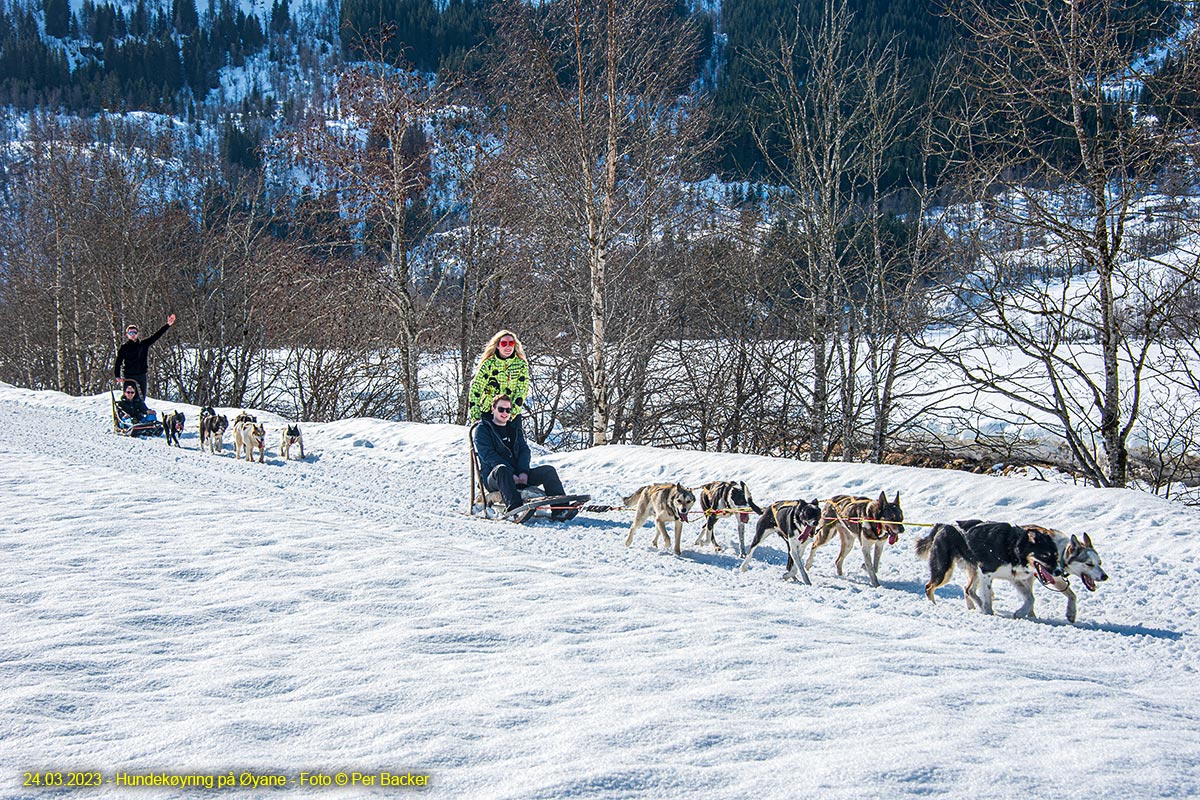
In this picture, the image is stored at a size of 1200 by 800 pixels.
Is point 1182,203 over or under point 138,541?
over

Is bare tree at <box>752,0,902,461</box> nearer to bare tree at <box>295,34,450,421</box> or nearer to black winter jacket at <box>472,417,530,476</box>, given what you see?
black winter jacket at <box>472,417,530,476</box>

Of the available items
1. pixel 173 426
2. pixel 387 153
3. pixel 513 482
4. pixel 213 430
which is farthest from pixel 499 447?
pixel 387 153

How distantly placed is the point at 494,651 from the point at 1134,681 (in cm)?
326

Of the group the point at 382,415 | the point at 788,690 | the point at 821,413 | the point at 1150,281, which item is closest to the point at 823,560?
the point at 788,690

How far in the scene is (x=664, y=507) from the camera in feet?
21.5

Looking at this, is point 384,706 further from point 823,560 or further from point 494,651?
point 823,560

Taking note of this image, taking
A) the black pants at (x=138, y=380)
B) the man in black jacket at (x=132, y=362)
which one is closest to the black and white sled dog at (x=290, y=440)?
the man in black jacket at (x=132, y=362)

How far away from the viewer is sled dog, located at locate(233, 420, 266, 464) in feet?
38.4

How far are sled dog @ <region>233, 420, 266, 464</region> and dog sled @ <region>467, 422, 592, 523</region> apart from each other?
515 cm

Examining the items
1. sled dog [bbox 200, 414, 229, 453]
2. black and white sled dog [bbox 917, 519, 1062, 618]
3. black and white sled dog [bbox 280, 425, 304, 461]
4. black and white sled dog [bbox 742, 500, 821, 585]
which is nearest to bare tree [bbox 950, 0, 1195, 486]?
black and white sled dog [bbox 917, 519, 1062, 618]

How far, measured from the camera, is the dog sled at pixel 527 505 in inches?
296

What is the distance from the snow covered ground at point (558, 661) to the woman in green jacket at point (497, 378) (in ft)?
4.98

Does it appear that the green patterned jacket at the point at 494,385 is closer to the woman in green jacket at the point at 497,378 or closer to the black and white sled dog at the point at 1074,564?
the woman in green jacket at the point at 497,378

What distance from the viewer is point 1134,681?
3.82m
